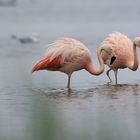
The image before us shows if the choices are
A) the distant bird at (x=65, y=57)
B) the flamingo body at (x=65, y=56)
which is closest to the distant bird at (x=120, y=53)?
the distant bird at (x=65, y=57)

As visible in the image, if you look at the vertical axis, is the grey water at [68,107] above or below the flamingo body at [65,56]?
below

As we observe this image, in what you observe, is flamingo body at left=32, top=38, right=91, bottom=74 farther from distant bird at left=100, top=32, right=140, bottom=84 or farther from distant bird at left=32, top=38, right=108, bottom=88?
distant bird at left=100, top=32, right=140, bottom=84

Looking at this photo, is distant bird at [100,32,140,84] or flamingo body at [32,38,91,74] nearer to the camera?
flamingo body at [32,38,91,74]

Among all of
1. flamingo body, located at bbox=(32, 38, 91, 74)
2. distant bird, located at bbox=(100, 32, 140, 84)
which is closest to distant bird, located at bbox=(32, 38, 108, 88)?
flamingo body, located at bbox=(32, 38, 91, 74)

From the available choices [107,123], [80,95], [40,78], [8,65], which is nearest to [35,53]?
[8,65]

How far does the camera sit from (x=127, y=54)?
11.1m

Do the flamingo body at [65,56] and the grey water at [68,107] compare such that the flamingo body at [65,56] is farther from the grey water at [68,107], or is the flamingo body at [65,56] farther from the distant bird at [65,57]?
the grey water at [68,107]

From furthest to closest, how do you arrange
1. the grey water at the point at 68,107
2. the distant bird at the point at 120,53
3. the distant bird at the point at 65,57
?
the distant bird at the point at 120,53 → the distant bird at the point at 65,57 → the grey water at the point at 68,107

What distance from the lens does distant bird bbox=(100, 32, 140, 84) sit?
10.9 m

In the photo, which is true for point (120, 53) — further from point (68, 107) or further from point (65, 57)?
point (68, 107)

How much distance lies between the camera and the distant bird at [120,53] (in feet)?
35.9

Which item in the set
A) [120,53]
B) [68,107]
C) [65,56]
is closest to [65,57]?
[65,56]

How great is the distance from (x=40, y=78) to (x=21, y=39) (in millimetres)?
9850

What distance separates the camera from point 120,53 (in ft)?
36.2
